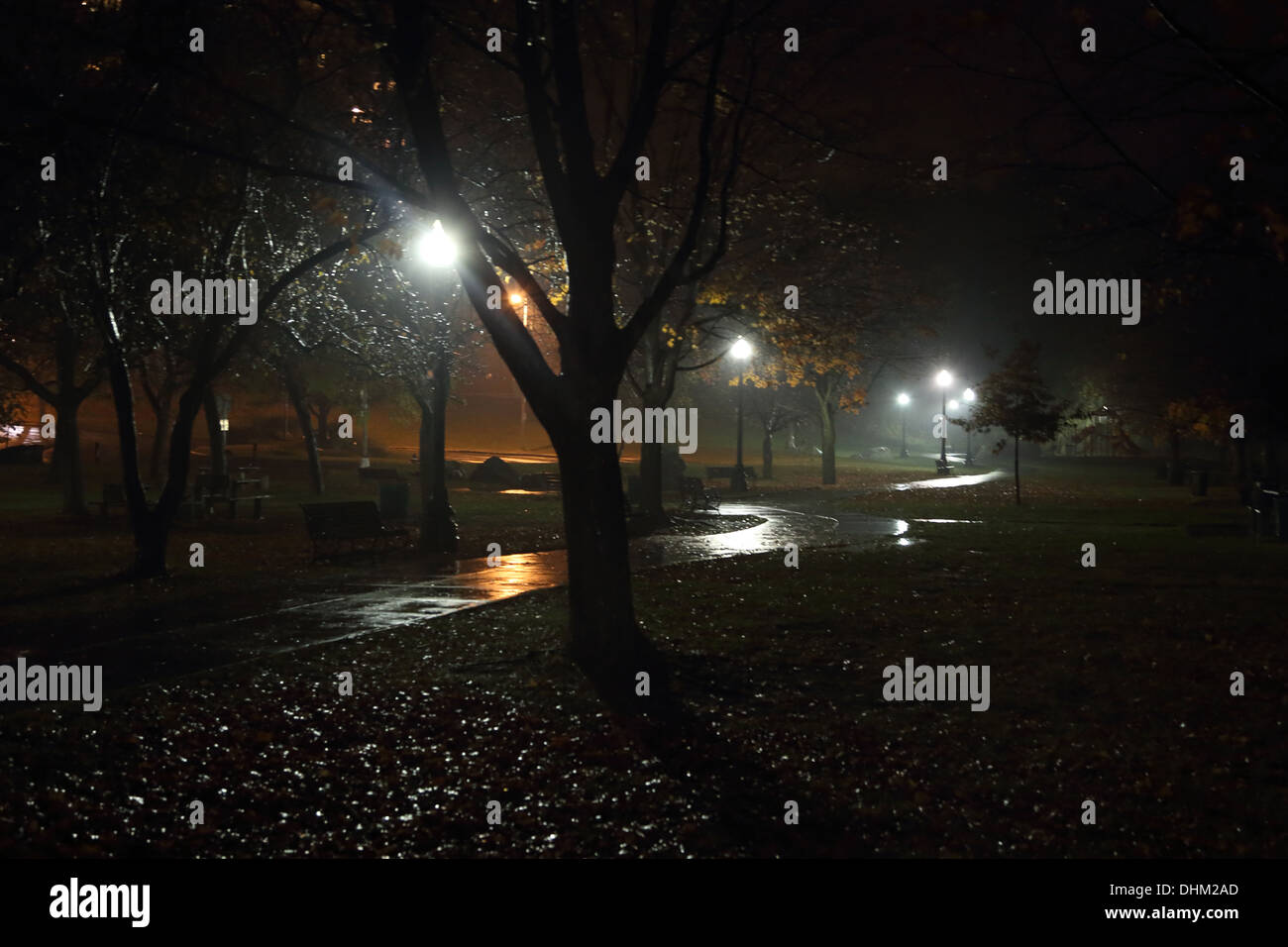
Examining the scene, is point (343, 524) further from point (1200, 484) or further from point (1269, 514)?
point (1200, 484)

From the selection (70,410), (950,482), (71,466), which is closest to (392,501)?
(71,466)

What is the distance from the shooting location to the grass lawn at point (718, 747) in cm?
511

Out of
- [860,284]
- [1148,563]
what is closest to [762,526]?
[860,284]

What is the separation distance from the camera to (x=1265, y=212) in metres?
7.32

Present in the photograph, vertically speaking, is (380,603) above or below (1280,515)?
below

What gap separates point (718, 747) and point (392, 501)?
16549mm

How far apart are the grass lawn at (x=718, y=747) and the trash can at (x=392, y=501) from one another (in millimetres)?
11136

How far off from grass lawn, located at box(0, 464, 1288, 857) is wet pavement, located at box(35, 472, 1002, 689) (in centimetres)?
57

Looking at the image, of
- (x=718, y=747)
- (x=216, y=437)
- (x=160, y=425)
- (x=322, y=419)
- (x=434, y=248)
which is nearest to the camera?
(x=718, y=747)

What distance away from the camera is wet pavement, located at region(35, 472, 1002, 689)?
892 centimetres

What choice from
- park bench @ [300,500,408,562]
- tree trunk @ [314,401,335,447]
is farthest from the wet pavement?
tree trunk @ [314,401,335,447]

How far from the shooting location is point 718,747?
21.4 ft

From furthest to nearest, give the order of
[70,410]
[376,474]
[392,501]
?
[376,474] < [70,410] < [392,501]

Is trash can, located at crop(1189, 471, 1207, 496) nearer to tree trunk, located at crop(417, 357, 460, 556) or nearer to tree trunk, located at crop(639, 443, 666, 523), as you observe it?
tree trunk, located at crop(639, 443, 666, 523)
